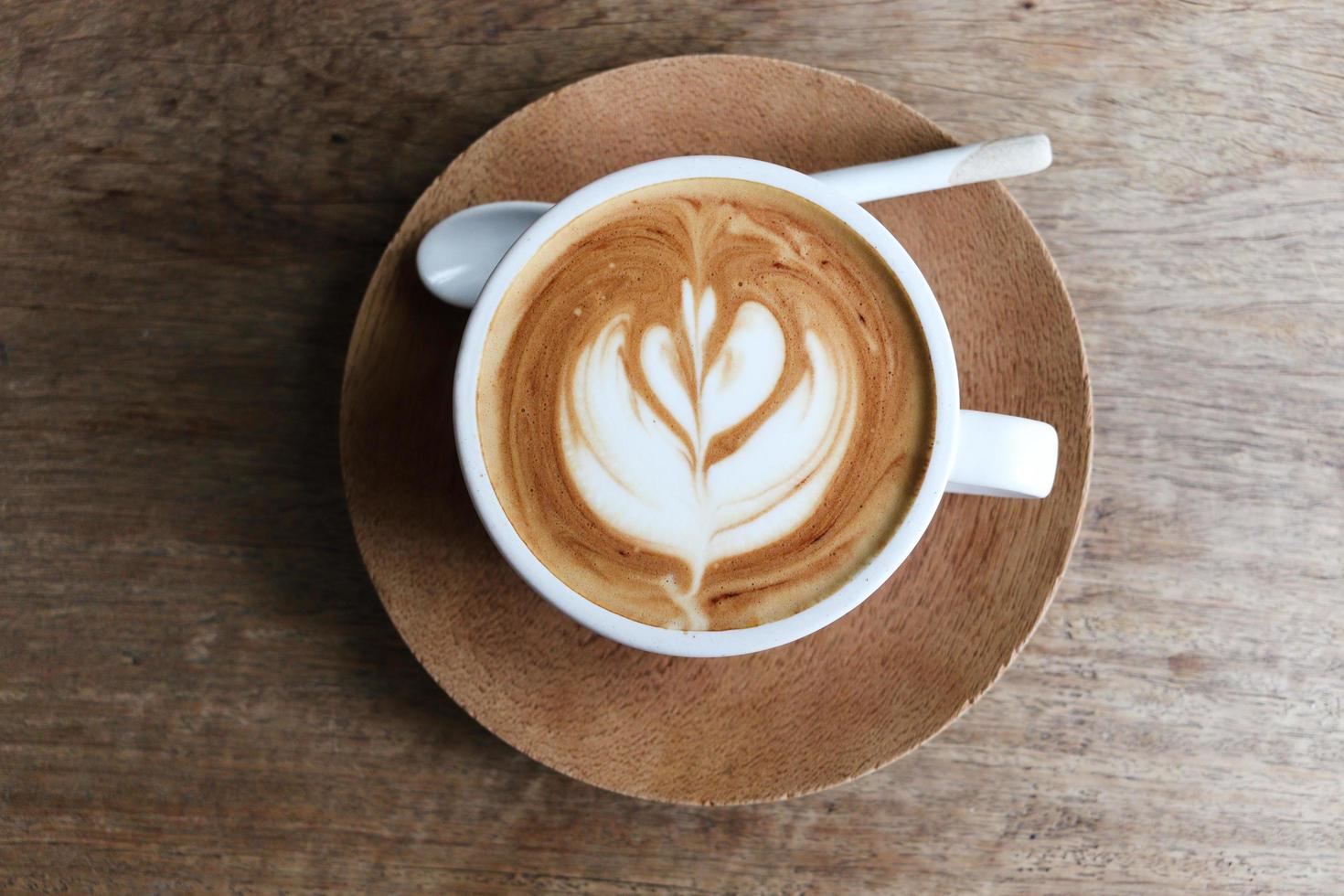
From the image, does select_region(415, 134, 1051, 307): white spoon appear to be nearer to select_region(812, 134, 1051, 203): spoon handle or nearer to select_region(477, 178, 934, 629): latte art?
select_region(812, 134, 1051, 203): spoon handle

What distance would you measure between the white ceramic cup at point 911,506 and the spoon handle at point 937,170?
90 millimetres

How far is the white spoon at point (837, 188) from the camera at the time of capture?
840mm

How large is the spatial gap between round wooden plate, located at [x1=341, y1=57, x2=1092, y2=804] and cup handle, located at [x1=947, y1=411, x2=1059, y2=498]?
128mm

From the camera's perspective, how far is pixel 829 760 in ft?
2.77

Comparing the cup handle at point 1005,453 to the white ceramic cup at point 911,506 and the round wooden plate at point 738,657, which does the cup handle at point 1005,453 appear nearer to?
the white ceramic cup at point 911,506

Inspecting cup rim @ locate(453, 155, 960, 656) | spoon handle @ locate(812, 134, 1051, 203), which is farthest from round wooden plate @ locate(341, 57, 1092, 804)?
cup rim @ locate(453, 155, 960, 656)

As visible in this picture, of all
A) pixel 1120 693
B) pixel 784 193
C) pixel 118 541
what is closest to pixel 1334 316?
pixel 1120 693

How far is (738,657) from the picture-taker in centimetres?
86

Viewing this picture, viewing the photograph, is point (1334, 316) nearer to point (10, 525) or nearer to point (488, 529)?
point (488, 529)

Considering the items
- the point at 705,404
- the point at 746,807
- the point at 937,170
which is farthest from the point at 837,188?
the point at 746,807

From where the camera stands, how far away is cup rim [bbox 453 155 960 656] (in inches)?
28.4

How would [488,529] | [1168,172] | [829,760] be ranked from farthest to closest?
[1168,172], [829,760], [488,529]

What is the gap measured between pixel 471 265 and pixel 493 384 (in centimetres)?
15

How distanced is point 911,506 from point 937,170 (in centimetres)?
31
